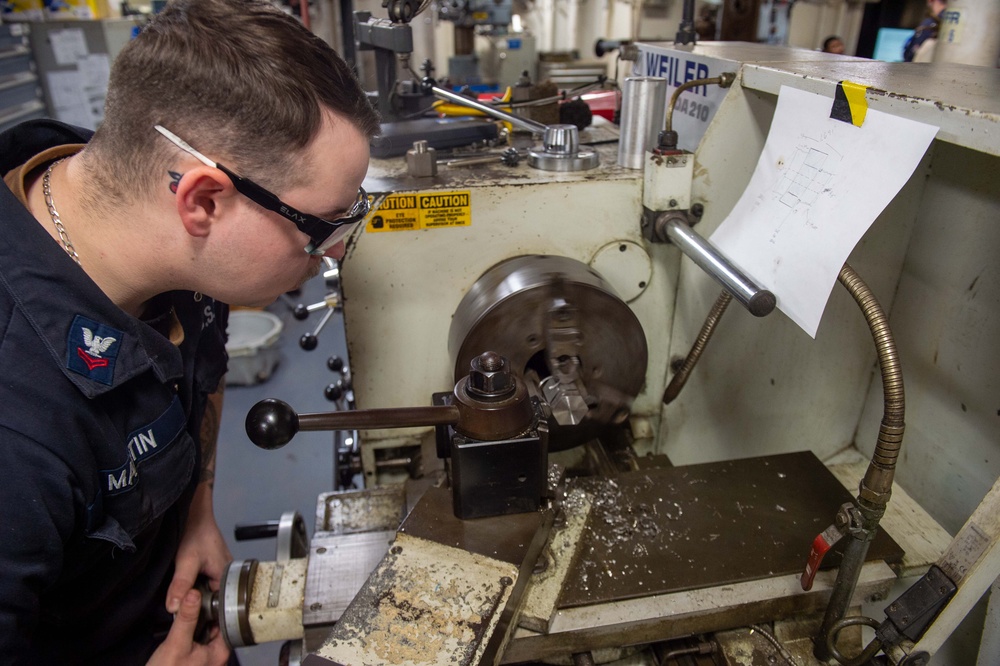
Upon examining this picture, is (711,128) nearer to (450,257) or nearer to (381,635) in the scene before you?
(450,257)

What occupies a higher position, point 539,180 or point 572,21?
point 572,21

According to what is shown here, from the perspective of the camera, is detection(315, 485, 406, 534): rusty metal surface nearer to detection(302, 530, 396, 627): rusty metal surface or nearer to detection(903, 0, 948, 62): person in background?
detection(302, 530, 396, 627): rusty metal surface

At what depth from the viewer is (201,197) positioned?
2.05 feet

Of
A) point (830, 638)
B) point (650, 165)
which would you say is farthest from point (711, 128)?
point (830, 638)

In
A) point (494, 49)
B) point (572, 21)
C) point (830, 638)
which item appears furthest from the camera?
point (572, 21)

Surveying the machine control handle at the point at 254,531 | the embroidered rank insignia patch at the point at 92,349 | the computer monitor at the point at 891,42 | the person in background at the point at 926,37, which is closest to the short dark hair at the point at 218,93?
the embroidered rank insignia patch at the point at 92,349

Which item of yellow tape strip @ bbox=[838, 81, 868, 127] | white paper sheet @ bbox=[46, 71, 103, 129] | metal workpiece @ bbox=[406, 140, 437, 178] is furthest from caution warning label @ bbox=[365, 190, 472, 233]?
white paper sheet @ bbox=[46, 71, 103, 129]

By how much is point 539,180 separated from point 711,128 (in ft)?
0.88

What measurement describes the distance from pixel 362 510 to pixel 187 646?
11.0 inches

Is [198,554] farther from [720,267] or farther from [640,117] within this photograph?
[640,117]

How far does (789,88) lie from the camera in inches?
30.9

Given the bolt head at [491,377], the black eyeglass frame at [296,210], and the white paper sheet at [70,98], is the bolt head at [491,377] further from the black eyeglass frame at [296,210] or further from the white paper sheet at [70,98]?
the white paper sheet at [70,98]

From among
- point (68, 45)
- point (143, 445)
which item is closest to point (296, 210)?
point (143, 445)

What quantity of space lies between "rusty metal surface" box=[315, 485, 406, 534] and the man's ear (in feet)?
1.59
